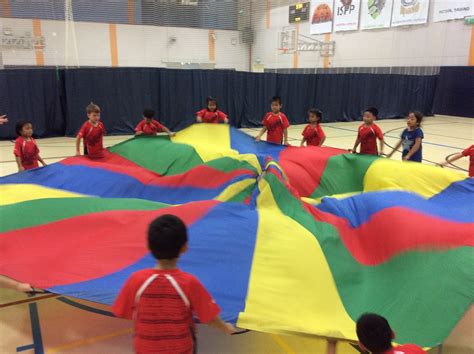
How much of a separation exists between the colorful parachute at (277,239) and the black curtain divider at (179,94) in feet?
18.7

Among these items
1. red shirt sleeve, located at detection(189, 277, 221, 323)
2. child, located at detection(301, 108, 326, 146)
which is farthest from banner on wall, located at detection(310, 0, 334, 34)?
red shirt sleeve, located at detection(189, 277, 221, 323)

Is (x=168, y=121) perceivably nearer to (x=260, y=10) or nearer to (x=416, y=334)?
(x=260, y=10)

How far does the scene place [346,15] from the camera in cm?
1388

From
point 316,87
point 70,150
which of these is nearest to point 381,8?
point 316,87

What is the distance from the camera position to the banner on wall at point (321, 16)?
14281mm

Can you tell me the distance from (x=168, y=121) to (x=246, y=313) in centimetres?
833

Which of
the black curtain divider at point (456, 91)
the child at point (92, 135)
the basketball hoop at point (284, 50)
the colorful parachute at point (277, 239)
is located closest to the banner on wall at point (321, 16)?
the basketball hoop at point (284, 50)

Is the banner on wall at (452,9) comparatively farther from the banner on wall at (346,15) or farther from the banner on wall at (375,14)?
the banner on wall at (346,15)

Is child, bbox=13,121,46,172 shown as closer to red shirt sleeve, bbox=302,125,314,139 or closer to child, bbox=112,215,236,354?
red shirt sleeve, bbox=302,125,314,139

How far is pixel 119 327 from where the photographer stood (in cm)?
227

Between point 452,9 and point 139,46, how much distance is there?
9345 mm

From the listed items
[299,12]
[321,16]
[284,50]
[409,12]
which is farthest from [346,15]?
[284,50]

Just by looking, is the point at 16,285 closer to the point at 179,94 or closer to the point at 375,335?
the point at 375,335

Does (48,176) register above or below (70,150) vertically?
above
